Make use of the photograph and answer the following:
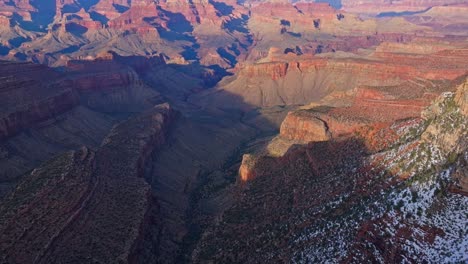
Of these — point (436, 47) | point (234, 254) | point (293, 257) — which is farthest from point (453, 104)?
point (436, 47)

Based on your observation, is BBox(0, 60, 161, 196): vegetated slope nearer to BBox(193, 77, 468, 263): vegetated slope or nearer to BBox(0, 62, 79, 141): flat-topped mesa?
BBox(0, 62, 79, 141): flat-topped mesa

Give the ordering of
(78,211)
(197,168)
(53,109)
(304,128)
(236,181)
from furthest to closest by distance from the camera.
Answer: (53,109) < (197,168) < (304,128) < (236,181) < (78,211)

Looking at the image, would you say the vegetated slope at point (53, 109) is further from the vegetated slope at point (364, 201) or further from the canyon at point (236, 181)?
the vegetated slope at point (364, 201)

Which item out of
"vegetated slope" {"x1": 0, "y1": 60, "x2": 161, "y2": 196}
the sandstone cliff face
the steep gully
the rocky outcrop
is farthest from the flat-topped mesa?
the rocky outcrop

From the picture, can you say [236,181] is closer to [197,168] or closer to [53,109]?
[197,168]

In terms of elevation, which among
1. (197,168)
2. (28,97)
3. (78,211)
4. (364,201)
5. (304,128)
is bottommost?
(197,168)

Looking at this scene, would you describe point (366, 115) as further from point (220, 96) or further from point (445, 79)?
point (220, 96)

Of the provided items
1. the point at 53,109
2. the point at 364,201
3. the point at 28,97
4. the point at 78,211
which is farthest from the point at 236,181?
the point at 28,97
